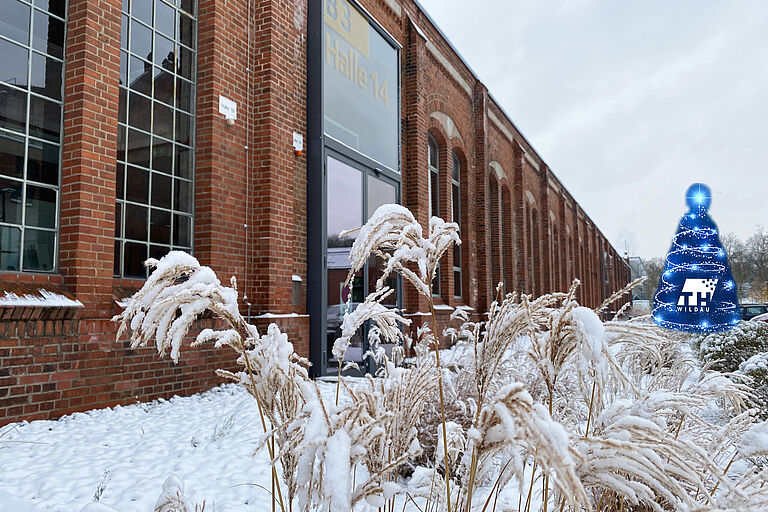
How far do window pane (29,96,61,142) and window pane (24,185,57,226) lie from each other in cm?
50

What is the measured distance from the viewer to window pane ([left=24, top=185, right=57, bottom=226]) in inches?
186

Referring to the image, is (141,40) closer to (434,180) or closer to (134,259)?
(134,259)

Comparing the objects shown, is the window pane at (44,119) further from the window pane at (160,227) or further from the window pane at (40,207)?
the window pane at (160,227)

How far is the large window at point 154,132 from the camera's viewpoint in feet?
18.3

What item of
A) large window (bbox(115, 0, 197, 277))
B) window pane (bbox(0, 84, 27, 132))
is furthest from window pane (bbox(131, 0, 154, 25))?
window pane (bbox(0, 84, 27, 132))

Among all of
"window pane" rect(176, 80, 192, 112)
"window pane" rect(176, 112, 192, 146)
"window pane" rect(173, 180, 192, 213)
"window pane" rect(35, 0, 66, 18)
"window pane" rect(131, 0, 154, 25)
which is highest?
"window pane" rect(131, 0, 154, 25)

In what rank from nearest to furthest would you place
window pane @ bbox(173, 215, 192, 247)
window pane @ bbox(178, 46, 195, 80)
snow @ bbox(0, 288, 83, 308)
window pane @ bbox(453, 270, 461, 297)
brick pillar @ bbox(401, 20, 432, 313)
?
snow @ bbox(0, 288, 83, 308) → window pane @ bbox(173, 215, 192, 247) → window pane @ bbox(178, 46, 195, 80) → brick pillar @ bbox(401, 20, 432, 313) → window pane @ bbox(453, 270, 461, 297)

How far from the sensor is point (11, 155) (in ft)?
15.0

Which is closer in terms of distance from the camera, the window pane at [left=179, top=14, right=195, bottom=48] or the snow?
the snow

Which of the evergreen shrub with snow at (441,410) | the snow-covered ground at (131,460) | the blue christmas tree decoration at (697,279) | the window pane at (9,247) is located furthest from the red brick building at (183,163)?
the blue christmas tree decoration at (697,279)

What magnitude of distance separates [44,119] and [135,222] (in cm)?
127

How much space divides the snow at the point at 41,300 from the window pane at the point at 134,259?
89cm

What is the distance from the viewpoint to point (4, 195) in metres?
4.51

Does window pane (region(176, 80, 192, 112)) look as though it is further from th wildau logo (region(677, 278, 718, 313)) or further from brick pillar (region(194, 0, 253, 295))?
th wildau logo (region(677, 278, 718, 313))
